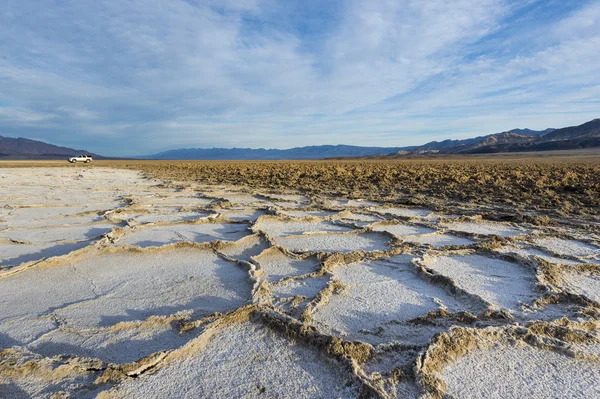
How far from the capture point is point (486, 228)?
202 inches

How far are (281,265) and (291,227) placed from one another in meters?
1.73

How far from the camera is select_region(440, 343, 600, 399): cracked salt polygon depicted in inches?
65.4

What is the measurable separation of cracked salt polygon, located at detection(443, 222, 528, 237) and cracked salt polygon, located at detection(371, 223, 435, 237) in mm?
436

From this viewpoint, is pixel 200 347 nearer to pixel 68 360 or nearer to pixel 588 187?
pixel 68 360

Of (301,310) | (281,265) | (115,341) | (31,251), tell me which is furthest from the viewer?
(31,251)

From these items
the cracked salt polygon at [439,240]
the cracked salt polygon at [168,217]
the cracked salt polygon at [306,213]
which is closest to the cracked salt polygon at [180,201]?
the cracked salt polygon at [168,217]

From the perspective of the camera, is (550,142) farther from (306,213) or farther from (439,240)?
(439,240)

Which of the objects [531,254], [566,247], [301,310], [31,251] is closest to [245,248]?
[301,310]

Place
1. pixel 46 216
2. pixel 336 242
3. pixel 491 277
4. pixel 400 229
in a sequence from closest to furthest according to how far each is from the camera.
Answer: pixel 491 277 → pixel 336 242 → pixel 400 229 → pixel 46 216

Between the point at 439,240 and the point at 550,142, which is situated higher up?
the point at 439,240

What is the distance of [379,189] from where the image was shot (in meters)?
10.1

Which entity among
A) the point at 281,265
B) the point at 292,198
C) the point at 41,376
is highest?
the point at 41,376

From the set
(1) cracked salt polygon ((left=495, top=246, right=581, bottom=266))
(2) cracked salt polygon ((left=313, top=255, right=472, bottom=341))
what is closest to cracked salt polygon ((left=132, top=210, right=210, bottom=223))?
(2) cracked salt polygon ((left=313, top=255, right=472, bottom=341))

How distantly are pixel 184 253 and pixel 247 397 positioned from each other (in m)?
2.41
